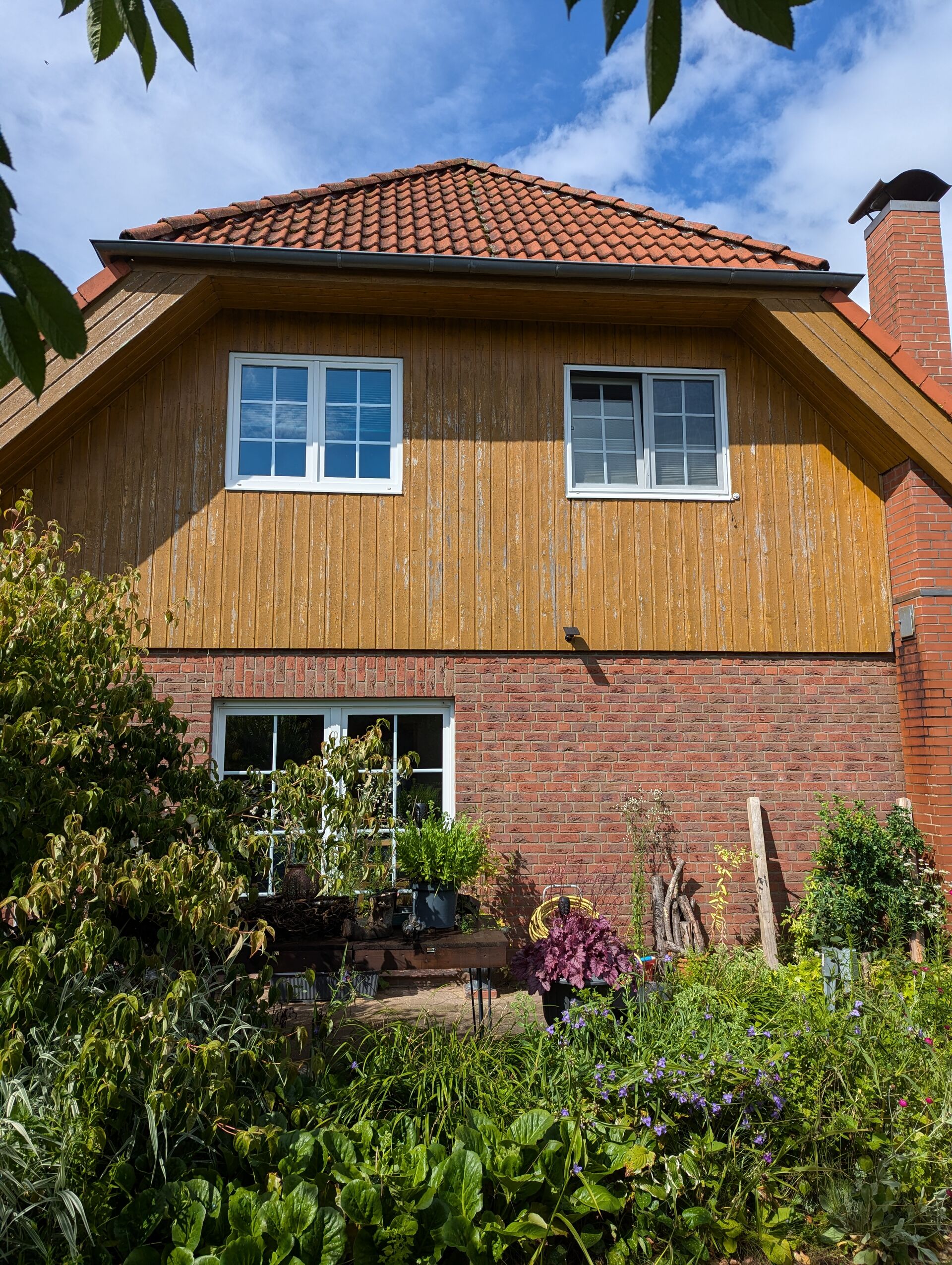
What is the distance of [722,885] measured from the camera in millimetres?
7367

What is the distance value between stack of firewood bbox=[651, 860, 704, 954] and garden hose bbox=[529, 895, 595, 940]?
53 cm

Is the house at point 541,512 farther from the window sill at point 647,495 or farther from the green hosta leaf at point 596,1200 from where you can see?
the green hosta leaf at point 596,1200

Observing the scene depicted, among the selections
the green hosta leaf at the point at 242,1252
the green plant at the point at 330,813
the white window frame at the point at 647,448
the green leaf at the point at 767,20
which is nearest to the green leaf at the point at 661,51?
the green leaf at the point at 767,20

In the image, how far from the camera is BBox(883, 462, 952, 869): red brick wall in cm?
722

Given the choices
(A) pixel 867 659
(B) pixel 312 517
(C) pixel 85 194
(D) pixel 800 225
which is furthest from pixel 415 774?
(D) pixel 800 225

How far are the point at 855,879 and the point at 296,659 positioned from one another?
485cm

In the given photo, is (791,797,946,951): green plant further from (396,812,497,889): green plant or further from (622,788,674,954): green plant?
(396,812,497,889): green plant

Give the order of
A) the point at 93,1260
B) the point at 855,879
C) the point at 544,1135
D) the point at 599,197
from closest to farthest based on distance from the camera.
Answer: the point at 93,1260, the point at 544,1135, the point at 855,879, the point at 599,197

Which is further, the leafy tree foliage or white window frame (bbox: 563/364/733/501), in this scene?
white window frame (bbox: 563/364/733/501)

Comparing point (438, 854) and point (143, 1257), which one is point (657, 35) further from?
point (438, 854)

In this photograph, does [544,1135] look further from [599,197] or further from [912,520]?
[599,197]

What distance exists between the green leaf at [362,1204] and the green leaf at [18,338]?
2.86 metres

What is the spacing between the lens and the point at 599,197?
905 centimetres

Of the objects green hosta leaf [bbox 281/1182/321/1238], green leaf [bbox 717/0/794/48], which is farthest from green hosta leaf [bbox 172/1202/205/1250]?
green leaf [bbox 717/0/794/48]
